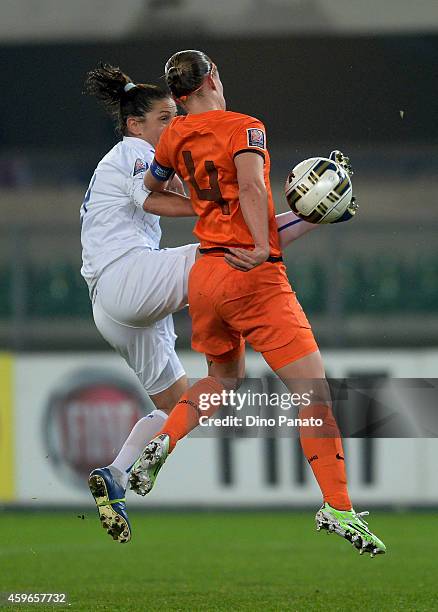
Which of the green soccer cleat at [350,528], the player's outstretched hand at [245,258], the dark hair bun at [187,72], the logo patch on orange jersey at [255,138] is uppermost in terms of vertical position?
the dark hair bun at [187,72]

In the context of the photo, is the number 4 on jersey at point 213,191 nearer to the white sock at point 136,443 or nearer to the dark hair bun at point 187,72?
the dark hair bun at point 187,72

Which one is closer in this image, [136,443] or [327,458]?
[327,458]

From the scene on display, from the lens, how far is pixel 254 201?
4.45 m

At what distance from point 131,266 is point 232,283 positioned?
0.68 meters

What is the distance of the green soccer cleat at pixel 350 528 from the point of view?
4488 mm

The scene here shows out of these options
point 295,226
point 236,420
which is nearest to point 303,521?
point 236,420

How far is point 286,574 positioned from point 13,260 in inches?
146

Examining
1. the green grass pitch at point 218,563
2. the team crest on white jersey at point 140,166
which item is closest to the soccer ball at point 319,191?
the team crest on white jersey at point 140,166

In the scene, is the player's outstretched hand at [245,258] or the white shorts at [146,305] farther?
the white shorts at [146,305]

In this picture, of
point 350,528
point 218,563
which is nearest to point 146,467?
point 350,528

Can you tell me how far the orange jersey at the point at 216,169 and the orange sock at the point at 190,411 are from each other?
53cm

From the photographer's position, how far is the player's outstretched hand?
14.6 ft

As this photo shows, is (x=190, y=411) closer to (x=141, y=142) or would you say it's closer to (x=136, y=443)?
(x=136, y=443)

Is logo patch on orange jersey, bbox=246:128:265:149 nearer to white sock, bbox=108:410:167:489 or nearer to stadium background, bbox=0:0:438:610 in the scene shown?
white sock, bbox=108:410:167:489
